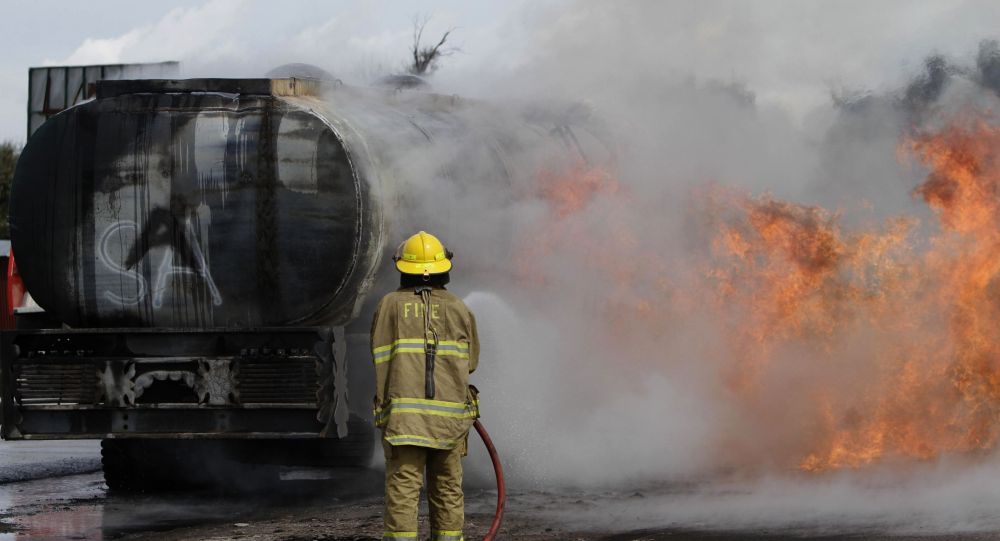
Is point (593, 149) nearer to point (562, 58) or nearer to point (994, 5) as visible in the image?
point (562, 58)

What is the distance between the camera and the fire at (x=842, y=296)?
9828mm

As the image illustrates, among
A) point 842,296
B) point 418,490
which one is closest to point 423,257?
point 418,490

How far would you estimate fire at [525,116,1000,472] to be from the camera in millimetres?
9828

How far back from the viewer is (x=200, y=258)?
8.70 m

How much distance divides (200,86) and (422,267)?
111 inches

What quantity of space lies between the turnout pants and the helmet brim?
803mm

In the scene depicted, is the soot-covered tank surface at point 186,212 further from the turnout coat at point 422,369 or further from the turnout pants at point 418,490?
the turnout pants at point 418,490

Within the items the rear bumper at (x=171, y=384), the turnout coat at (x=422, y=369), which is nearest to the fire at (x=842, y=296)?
the rear bumper at (x=171, y=384)

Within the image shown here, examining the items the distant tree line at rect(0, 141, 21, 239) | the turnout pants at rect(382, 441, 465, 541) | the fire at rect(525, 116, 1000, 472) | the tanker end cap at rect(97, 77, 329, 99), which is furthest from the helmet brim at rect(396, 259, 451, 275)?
the distant tree line at rect(0, 141, 21, 239)

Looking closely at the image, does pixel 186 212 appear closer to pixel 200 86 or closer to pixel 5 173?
pixel 200 86

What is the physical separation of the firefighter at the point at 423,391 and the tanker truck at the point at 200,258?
170 centimetres

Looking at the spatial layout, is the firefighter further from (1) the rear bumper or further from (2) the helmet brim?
(1) the rear bumper

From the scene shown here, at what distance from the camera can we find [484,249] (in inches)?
398

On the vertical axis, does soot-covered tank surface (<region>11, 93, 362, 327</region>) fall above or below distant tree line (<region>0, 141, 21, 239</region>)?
below
